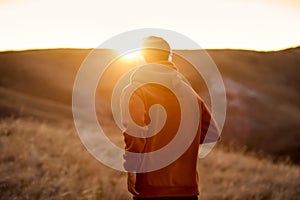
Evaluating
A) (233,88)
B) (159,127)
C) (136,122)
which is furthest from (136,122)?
(233,88)

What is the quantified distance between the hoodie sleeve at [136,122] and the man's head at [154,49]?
30cm

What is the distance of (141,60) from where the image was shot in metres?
3.88

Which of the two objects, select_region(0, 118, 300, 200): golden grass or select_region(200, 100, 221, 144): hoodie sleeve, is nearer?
select_region(200, 100, 221, 144): hoodie sleeve

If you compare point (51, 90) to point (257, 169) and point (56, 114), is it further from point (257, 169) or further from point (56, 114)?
point (257, 169)

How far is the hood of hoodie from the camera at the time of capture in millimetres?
3799

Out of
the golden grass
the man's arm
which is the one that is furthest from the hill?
the man's arm

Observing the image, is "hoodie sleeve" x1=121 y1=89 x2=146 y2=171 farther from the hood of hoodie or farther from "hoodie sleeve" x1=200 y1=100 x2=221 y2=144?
"hoodie sleeve" x1=200 y1=100 x2=221 y2=144

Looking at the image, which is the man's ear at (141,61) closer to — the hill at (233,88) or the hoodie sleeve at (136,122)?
the hoodie sleeve at (136,122)

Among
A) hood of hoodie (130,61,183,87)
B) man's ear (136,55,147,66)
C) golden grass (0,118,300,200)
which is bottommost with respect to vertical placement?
golden grass (0,118,300,200)

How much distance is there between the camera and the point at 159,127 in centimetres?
380

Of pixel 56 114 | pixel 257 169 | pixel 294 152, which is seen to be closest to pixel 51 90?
pixel 56 114

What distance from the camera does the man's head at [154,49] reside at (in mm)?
3879

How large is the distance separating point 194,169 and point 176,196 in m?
0.21

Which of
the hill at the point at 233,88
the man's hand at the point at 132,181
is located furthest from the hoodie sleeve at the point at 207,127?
the hill at the point at 233,88
